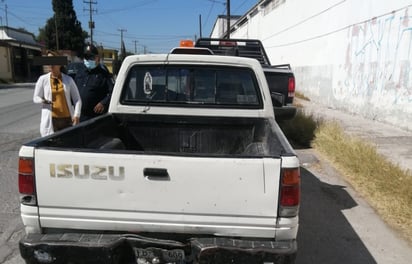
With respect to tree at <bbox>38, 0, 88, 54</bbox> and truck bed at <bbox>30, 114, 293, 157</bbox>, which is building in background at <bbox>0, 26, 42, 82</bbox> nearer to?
tree at <bbox>38, 0, 88, 54</bbox>

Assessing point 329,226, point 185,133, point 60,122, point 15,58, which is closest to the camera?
point 185,133

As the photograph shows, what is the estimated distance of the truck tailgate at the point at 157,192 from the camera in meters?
2.40

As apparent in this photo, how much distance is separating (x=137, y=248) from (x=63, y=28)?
67.1 m

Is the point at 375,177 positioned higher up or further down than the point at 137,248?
further down

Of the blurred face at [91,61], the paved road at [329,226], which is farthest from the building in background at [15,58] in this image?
the paved road at [329,226]

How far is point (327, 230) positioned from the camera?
4.27m

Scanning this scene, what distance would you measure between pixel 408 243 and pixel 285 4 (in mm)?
21025

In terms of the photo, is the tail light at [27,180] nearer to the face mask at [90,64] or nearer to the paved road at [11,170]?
the paved road at [11,170]

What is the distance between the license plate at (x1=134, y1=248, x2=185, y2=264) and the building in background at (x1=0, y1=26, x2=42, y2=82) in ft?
122

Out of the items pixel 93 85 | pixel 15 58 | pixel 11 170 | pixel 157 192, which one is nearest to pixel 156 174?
pixel 157 192

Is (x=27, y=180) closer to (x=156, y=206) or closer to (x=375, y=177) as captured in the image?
(x=156, y=206)

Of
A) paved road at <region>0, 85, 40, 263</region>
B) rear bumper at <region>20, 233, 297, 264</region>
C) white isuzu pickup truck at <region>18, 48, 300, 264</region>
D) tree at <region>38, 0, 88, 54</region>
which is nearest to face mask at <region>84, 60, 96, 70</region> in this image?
paved road at <region>0, 85, 40, 263</region>

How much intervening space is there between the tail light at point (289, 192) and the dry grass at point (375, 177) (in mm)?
2275

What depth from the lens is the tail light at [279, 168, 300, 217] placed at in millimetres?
2408
